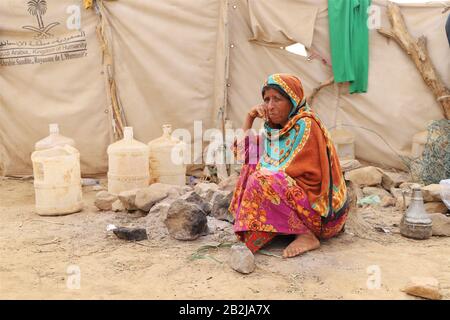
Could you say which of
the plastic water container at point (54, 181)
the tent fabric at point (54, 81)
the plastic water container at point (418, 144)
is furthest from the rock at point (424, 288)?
the tent fabric at point (54, 81)

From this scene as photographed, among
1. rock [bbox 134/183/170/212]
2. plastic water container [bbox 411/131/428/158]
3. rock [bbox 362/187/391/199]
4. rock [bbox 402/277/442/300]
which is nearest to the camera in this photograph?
rock [bbox 402/277/442/300]

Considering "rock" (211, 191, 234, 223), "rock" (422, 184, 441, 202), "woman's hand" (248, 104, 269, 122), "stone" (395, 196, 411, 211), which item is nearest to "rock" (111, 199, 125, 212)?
"rock" (211, 191, 234, 223)

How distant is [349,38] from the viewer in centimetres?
615

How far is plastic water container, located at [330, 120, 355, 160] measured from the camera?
6.27 meters

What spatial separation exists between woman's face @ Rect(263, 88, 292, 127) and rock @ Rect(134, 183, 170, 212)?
52.9 inches

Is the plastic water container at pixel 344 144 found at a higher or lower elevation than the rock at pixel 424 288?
higher

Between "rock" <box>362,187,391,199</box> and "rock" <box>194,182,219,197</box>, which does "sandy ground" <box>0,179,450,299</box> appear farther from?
"rock" <box>362,187,391,199</box>

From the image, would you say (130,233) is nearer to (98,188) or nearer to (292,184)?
(292,184)

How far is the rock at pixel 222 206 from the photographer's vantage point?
4.14 meters

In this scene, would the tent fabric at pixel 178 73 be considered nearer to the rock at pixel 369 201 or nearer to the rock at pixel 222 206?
the rock at pixel 369 201

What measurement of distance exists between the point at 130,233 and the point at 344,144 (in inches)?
130

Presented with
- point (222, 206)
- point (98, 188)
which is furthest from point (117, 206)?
point (98, 188)

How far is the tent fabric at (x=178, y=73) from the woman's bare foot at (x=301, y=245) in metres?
3.03

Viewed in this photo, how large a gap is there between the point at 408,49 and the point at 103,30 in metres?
3.47
